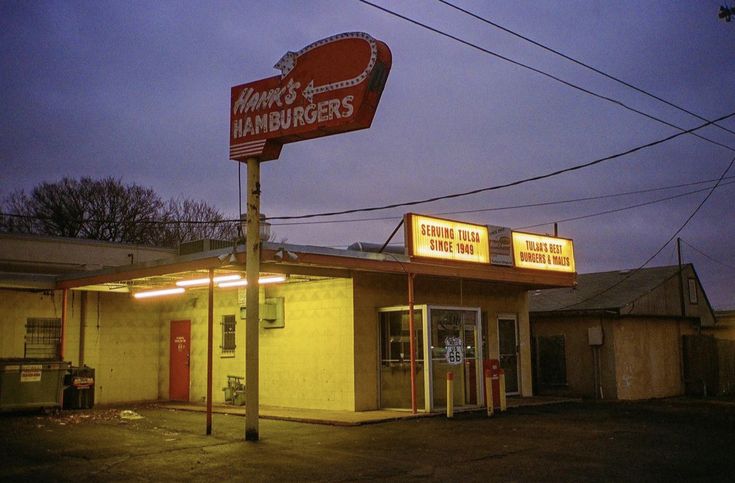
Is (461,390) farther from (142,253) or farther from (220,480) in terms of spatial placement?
(142,253)

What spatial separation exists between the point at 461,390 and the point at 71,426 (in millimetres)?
9146

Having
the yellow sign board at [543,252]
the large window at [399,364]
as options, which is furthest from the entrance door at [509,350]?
the large window at [399,364]

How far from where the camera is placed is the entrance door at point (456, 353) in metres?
17.7

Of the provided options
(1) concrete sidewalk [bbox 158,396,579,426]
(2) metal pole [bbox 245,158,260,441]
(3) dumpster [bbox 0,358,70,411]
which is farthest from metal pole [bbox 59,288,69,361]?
(2) metal pole [bbox 245,158,260,441]

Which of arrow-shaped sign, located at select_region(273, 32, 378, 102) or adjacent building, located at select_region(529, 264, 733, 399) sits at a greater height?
arrow-shaped sign, located at select_region(273, 32, 378, 102)

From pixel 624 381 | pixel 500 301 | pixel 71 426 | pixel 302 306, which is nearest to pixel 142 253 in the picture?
pixel 302 306

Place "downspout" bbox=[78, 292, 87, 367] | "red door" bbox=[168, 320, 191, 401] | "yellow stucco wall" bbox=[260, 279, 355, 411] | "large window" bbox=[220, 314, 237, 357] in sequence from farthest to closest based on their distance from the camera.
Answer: "red door" bbox=[168, 320, 191, 401]
"downspout" bbox=[78, 292, 87, 367]
"large window" bbox=[220, 314, 237, 357]
"yellow stucco wall" bbox=[260, 279, 355, 411]

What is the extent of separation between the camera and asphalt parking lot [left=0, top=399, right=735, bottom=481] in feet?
31.9

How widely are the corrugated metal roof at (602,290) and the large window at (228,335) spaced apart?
33.9ft

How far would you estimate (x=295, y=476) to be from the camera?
958cm

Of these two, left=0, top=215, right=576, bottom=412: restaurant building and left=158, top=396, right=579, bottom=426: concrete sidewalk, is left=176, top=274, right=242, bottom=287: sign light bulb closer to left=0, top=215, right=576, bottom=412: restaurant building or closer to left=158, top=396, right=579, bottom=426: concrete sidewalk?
left=0, top=215, right=576, bottom=412: restaurant building

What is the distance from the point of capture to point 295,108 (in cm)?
1368

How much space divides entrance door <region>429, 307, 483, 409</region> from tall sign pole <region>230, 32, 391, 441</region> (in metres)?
5.35

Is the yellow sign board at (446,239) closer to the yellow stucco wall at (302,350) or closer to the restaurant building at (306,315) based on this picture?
the restaurant building at (306,315)
